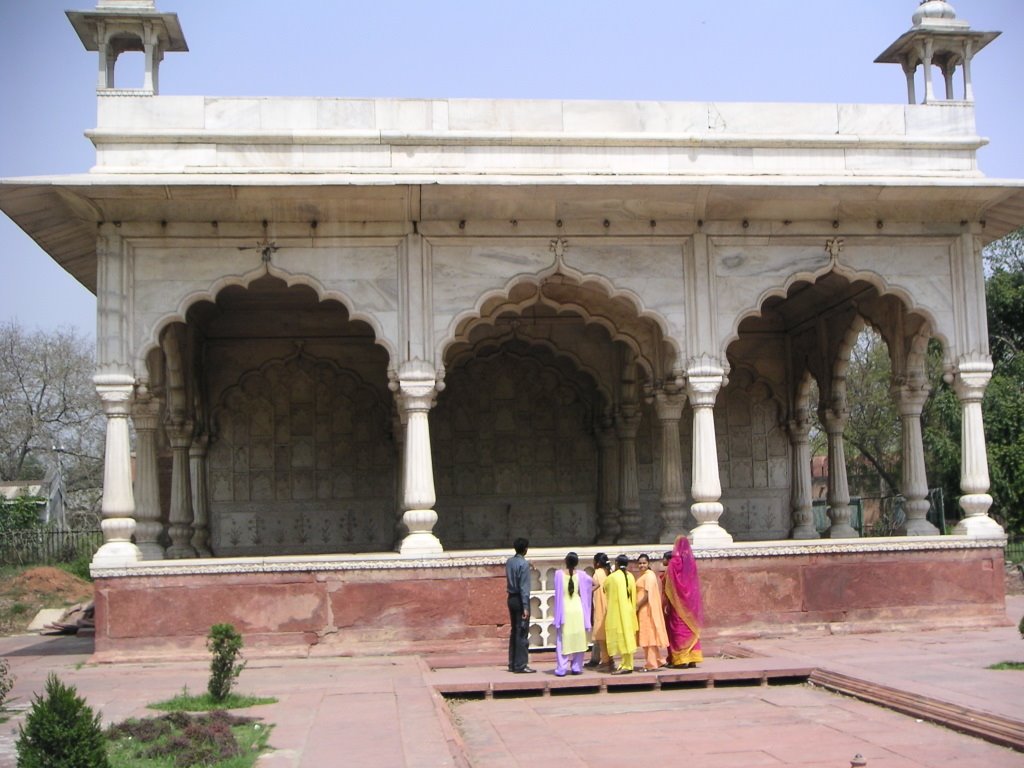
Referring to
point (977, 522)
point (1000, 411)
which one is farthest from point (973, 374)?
point (1000, 411)

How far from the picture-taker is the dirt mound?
65.9ft

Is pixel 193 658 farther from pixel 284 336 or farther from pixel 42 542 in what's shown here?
pixel 42 542

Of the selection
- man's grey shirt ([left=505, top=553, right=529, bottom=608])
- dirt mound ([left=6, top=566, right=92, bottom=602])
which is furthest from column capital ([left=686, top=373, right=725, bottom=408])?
dirt mound ([left=6, top=566, right=92, bottom=602])

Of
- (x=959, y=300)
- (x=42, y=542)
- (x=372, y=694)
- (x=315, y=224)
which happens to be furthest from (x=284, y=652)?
(x=42, y=542)

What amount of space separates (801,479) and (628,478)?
271cm

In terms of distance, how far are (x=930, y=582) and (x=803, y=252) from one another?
152 inches

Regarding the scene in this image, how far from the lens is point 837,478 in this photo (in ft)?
58.5

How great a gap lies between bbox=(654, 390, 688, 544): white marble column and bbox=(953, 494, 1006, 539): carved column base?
3586mm

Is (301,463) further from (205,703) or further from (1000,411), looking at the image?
(1000,411)

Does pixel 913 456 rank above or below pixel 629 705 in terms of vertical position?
above

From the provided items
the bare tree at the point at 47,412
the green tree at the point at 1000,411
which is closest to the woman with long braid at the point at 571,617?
the green tree at the point at 1000,411

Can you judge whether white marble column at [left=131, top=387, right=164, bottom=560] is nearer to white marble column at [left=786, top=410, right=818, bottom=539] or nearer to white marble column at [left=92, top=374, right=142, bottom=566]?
white marble column at [left=92, top=374, right=142, bottom=566]

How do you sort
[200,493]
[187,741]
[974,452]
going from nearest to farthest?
[187,741] < [974,452] < [200,493]

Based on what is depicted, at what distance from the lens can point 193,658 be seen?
481 inches
